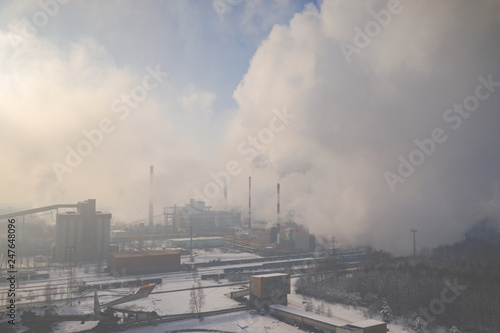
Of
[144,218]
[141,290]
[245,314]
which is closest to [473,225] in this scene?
[245,314]

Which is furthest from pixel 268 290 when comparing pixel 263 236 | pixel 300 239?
pixel 263 236

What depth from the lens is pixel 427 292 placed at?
20.1 meters

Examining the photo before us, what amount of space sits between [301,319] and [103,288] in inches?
591

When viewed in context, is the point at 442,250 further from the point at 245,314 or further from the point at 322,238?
the point at 245,314

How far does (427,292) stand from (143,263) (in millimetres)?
22398

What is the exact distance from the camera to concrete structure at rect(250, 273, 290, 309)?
66.5 ft

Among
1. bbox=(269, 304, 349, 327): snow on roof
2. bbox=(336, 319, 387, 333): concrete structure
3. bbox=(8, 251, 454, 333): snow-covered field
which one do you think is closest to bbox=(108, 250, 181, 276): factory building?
bbox=(8, 251, 454, 333): snow-covered field

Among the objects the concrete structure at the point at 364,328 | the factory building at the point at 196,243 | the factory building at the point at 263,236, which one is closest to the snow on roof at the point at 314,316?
the concrete structure at the point at 364,328

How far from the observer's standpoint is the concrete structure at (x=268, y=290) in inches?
798

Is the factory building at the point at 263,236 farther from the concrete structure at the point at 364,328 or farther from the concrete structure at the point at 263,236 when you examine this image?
the concrete structure at the point at 364,328

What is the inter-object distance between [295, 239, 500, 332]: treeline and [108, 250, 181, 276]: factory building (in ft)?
40.8

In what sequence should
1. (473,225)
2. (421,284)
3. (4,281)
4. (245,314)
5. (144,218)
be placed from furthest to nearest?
(144,218) → (473,225) → (4,281) → (421,284) → (245,314)

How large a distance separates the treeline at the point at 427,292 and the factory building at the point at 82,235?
24177 mm

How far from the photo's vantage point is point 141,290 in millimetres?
20797
